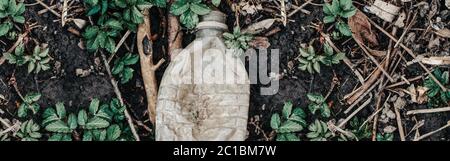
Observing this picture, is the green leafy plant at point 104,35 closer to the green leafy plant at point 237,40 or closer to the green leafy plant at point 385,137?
the green leafy plant at point 237,40

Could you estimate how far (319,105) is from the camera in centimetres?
167

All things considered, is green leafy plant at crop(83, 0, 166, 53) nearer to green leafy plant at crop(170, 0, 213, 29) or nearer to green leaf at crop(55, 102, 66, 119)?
green leafy plant at crop(170, 0, 213, 29)

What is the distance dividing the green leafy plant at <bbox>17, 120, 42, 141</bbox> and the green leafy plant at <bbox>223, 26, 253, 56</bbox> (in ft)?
2.02

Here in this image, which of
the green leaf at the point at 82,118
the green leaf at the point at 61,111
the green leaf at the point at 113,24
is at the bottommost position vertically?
the green leaf at the point at 82,118

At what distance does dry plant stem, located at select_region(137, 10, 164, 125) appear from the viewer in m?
1.66

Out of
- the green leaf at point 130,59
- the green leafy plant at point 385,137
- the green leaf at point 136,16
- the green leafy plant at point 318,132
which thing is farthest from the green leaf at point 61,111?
the green leafy plant at point 385,137

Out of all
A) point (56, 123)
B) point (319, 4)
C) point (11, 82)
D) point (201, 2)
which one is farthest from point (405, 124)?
point (11, 82)

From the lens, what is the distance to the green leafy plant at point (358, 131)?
166 cm

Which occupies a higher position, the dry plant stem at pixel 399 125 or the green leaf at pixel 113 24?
the green leaf at pixel 113 24

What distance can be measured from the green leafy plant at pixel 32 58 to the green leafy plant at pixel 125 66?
0.68 ft

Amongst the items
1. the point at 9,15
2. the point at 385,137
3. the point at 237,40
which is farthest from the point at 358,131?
the point at 9,15

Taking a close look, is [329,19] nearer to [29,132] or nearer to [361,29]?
[361,29]

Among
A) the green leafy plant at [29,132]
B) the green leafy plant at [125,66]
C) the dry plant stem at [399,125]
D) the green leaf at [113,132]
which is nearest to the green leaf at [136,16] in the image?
the green leafy plant at [125,66]

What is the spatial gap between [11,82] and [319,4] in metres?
0.95
